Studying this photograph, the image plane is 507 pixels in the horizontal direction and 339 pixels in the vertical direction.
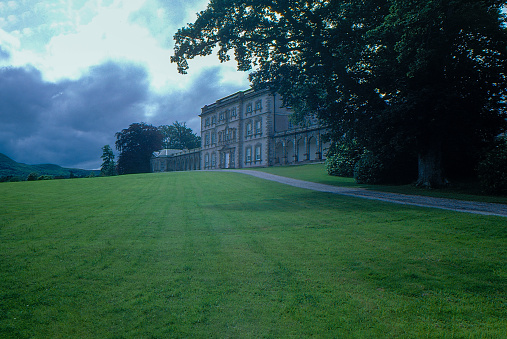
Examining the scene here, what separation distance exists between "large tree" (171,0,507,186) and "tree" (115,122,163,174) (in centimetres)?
5778

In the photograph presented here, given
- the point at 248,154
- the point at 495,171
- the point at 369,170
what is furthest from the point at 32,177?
the point at 495,171

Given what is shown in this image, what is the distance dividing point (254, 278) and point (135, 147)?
73865 millimetres

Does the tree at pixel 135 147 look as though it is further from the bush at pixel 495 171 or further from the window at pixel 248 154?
the bush at pixel 495 171

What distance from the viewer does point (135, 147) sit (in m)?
73.8

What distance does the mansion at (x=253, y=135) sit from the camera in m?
50.9

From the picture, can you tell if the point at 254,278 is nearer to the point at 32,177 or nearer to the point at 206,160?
the point at 32,177

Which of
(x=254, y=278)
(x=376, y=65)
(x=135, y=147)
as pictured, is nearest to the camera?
(x=254, y=278)

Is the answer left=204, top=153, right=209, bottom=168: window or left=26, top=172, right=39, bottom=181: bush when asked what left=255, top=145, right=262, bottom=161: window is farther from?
left=26, top=172, right=39, bottom=181: bush

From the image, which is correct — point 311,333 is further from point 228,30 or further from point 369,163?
point 369,163

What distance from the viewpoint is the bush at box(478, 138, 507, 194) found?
1434 centimetres

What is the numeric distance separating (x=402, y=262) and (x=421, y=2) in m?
12.2

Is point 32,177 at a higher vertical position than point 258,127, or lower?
lower

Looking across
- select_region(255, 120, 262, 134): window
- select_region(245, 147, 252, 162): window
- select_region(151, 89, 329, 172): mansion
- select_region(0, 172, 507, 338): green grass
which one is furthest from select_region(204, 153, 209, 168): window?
select_region(0, 172, 507, 338): green grass

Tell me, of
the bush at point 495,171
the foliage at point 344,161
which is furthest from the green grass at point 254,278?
the foliage at point 344,161
